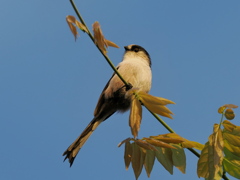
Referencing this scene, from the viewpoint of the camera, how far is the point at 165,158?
1864 mm

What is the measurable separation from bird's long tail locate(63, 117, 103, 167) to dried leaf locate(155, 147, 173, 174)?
62.8 inches

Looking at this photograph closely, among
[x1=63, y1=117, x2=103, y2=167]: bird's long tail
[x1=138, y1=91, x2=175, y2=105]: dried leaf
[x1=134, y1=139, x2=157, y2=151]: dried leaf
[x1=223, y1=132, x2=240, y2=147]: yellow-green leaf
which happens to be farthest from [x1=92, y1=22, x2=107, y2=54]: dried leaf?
[x1=63, y1=117, x2=103, y2=167]: bird's long tail

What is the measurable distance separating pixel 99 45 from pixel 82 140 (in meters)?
2.27

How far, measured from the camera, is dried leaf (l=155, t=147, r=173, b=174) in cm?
184

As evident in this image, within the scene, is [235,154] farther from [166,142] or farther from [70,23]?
[70,23]

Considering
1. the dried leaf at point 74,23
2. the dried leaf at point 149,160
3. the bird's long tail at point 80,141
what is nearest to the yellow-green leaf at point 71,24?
the dried leaf at point 74,23

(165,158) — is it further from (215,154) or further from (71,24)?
(71,24)

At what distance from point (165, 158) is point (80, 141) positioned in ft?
6.98

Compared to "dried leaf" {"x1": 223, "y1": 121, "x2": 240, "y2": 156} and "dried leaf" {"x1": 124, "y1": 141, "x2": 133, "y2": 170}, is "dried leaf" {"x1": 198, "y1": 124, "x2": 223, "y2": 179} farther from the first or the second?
"dried leaf" {"x1": 124, "y1": 141, "x2": 133, "y2": 170}

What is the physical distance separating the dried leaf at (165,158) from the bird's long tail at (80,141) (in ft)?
5.23

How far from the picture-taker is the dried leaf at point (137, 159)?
1.79 m

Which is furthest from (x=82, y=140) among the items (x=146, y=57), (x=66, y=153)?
(x=146, y=57)

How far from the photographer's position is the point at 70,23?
1.88 metres

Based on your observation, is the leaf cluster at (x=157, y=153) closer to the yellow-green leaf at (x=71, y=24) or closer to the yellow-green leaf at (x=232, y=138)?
the yellow-green leaf at (x=232, y=138)
